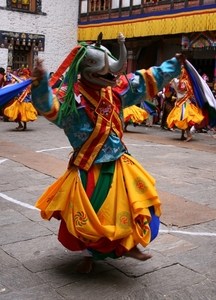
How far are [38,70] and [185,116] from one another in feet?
25.4

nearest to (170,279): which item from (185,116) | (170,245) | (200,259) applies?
(200,259)

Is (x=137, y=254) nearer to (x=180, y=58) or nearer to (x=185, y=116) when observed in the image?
(x=180, y=58)

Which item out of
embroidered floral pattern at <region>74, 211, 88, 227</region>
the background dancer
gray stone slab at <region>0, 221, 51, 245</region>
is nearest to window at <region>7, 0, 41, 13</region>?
gray stone slab at <region>0, 221, 51, 245</region>

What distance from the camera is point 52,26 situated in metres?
19.5

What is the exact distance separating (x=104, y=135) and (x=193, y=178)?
11.7ft

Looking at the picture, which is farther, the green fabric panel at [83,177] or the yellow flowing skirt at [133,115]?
the yellow flowing skirt at [133,115]

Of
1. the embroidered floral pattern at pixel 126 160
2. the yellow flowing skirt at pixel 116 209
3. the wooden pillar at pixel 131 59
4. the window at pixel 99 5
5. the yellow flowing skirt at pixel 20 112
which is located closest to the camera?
the yellow flowing skirt at pixel 116 209

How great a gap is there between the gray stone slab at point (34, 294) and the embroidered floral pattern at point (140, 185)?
0.86 metres

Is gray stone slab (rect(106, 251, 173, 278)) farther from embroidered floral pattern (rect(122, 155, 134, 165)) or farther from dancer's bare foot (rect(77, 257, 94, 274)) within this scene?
embroidered floral pattern (rect(122, 155, 134, 165))

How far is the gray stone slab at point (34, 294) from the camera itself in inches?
112

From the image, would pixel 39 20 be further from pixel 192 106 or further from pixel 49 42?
pixel 192 106

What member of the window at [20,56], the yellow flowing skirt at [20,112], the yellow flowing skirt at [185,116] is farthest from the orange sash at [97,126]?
the window at [20,56]

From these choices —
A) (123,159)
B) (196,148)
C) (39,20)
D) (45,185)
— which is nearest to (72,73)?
(123,159)

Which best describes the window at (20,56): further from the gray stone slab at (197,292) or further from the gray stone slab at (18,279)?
the gray stone slab at (197,292)
